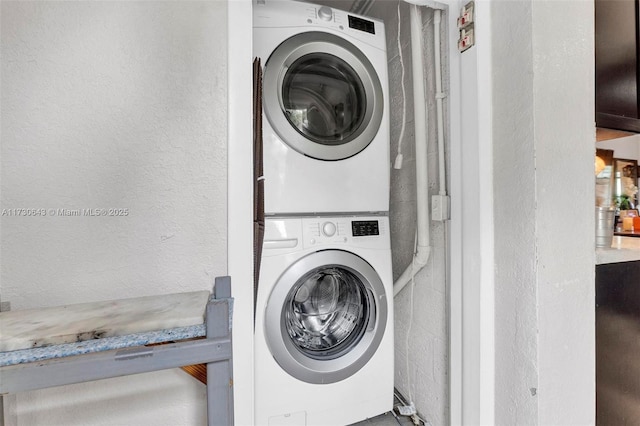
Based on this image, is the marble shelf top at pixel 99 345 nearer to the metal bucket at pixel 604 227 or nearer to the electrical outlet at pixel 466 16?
the electrical outlet at pixel 466 16

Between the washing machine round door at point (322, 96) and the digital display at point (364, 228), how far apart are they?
0.95 ft

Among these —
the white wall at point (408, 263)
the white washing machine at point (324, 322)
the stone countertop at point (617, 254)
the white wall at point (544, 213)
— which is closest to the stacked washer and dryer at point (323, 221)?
the white washing machine at point (324, 322)

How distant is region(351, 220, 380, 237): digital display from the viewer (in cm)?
127

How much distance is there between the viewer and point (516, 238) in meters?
0.91

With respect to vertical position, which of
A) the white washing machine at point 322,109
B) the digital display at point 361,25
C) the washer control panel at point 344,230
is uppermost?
the digital display at point 361,25

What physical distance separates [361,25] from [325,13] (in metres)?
0.18

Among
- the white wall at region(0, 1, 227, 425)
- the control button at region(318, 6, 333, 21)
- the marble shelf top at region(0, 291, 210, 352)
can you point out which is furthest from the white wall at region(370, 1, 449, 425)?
the marble shelf top at region(0, 291, 210, 352)

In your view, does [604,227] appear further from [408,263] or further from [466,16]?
[466,16]

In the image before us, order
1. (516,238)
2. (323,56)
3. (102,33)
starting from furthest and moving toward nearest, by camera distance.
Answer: (323,56)
(516,238)
(102,33)

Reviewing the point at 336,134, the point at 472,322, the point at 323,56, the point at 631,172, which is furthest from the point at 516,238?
the point at 631,172

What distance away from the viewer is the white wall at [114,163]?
735 mm

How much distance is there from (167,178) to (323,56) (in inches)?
33.4

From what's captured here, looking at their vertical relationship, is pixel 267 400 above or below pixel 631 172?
below

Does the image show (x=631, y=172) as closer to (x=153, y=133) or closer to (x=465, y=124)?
A: (x=465, y=124)
